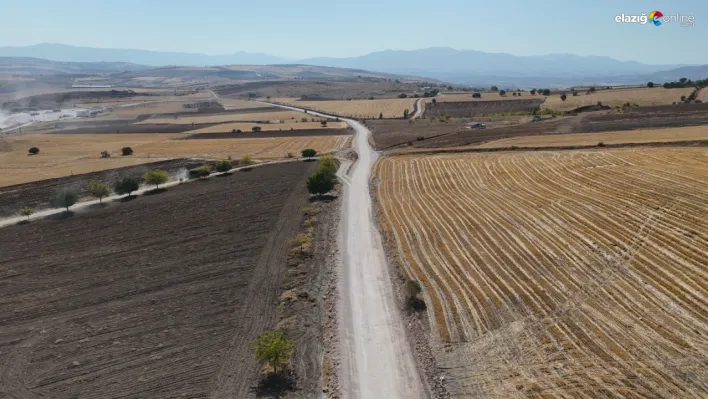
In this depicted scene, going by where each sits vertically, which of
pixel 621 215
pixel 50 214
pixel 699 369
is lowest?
pixel 50 214

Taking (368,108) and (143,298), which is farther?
(368,108)

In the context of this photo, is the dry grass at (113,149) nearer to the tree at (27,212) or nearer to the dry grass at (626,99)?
the tree at (27,212)

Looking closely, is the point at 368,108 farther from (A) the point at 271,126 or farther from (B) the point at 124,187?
(B) the point at 124,187

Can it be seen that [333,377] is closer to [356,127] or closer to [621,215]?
[621,215]

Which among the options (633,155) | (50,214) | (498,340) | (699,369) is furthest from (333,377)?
(633,155)

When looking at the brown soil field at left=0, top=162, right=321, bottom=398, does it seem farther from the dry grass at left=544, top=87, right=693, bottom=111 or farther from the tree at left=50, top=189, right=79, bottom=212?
the dry grass at left=544, top=87, right=693, bottom=111

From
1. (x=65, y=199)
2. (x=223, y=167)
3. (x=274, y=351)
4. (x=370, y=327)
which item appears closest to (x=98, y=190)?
(x=65, y=199)

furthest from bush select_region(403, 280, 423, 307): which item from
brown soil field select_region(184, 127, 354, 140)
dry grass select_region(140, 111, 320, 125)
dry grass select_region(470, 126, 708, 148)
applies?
dry grass select_region(140, 111, 320, 125)
